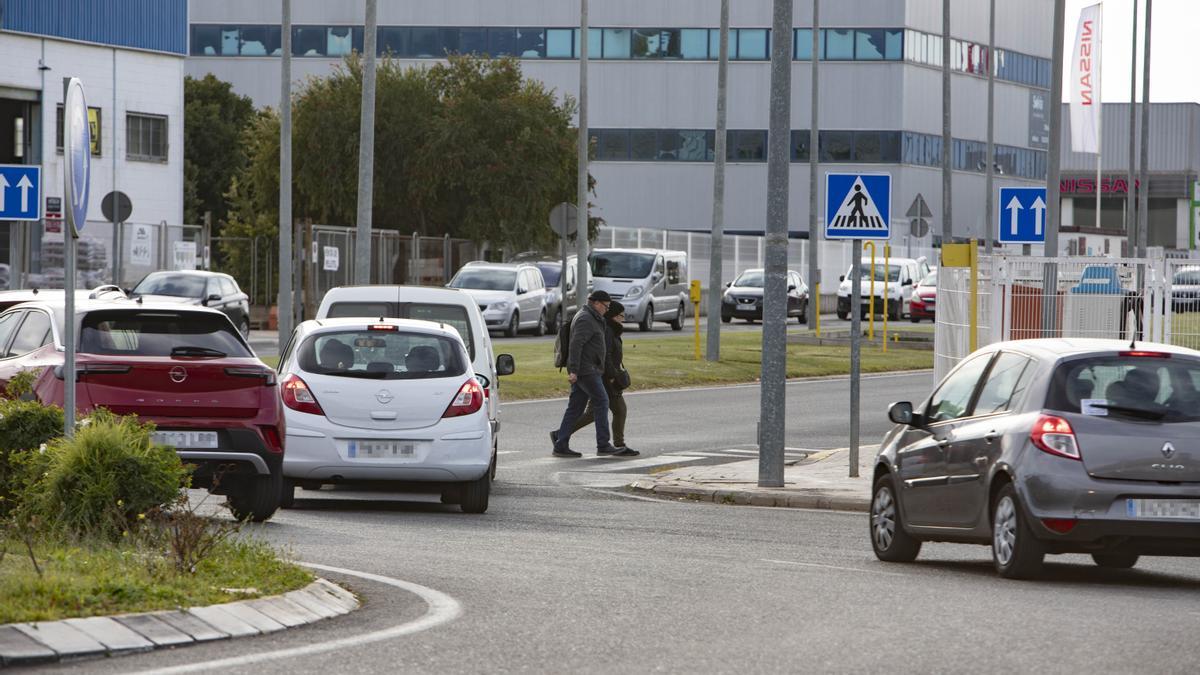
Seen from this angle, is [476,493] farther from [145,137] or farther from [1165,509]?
[145,137]

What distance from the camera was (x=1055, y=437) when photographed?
37.3 ft

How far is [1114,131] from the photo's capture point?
387 feet

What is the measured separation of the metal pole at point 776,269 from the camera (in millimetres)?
18469

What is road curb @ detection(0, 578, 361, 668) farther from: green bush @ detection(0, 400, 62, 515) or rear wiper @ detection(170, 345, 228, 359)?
rear wiper @ detection(170, 345, 228, 359)

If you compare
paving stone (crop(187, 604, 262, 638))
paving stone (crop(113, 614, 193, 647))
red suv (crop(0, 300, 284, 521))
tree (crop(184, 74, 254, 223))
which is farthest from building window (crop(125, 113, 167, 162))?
paving stone (crop(113, 614, 193, 647))

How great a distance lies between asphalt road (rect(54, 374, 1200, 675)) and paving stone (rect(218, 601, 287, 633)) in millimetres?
98

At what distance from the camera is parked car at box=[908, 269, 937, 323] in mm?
58562

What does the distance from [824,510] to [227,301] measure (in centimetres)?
2679

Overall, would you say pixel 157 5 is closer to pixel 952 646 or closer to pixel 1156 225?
pixel 952 646

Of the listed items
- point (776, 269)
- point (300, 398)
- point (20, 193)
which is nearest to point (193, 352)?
point (300, 398)

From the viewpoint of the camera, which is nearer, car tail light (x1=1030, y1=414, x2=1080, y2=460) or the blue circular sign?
the blue circular sign

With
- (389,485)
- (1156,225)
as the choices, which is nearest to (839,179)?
(389,485)

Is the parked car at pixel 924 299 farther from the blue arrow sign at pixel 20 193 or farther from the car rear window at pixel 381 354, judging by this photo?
the car rear window at pixel 381 354

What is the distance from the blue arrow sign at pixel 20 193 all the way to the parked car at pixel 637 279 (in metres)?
27.9
